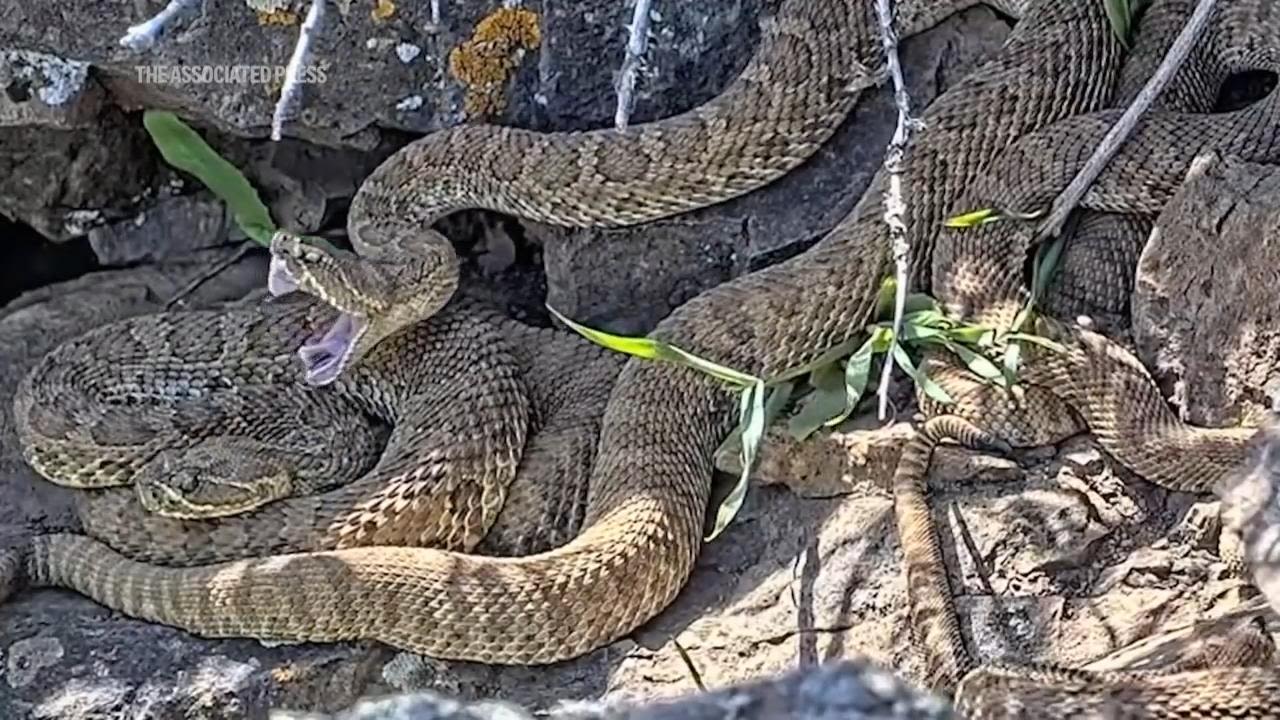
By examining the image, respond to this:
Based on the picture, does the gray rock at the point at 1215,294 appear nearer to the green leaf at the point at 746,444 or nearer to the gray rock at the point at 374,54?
the green leaf at the point at 746,444

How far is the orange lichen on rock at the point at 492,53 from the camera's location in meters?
5.86

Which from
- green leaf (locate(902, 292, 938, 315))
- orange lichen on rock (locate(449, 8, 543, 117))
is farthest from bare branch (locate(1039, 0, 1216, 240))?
orange lichen on rock (locate(449, 8, 543, 117))

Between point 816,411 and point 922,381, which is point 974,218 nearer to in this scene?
point 922,381

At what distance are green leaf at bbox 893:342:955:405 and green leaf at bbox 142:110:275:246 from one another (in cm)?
214

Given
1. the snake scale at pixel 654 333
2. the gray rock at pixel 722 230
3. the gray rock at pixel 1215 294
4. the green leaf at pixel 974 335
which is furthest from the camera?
the gray rock at pixel 722 230

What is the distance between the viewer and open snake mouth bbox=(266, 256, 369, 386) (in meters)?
5.47

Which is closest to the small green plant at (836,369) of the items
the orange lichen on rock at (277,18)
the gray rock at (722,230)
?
the gray rock at (722,230)

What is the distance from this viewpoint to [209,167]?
5891 millimetres

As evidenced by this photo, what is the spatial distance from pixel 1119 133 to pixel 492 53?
1.99 m

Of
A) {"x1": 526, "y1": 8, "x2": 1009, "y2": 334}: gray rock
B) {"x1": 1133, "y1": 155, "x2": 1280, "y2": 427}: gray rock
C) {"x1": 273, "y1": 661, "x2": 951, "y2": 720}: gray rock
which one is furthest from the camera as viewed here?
{"x1": 526, "y1": 8, "x2": 1009, "y2": 334}: gray rock

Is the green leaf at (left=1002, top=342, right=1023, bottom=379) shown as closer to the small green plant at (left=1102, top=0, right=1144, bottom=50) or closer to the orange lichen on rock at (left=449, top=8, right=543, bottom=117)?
the small green plant at (left=1102, top=0, right=1144, bottom=50)

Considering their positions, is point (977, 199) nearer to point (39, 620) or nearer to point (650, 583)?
point (650, 583)

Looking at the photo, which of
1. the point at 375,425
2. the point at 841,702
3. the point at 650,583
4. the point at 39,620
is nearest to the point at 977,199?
the point at 650,583

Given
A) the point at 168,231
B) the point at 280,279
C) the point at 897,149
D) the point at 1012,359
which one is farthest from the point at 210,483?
the point at 1012,359
